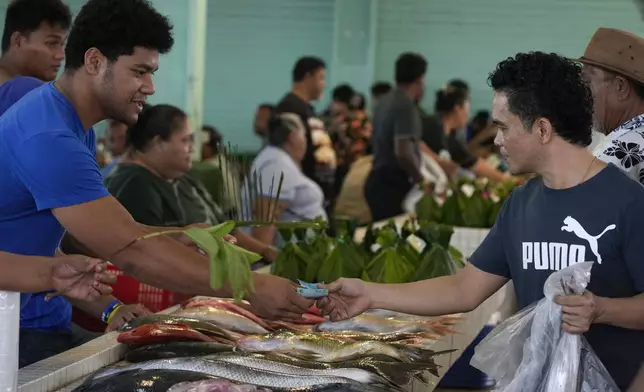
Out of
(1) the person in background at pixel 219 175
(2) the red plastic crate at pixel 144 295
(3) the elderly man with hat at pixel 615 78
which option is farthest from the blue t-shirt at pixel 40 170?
(3) the elderly man with hat at pixel 615 78

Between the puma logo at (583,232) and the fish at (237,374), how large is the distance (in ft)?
2.12

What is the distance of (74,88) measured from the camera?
2863 mm

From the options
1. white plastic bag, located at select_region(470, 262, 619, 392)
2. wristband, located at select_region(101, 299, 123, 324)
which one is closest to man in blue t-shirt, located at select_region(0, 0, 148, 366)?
wristband, located at select_region(101, 299, 123, 324)

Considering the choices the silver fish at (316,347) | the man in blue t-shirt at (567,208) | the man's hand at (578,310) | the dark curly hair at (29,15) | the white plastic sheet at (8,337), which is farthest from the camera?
the dark curly hair at (29,15)

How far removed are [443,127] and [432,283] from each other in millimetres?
7188

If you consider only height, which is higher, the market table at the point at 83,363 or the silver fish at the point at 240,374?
the silver fish at the point at 240,374

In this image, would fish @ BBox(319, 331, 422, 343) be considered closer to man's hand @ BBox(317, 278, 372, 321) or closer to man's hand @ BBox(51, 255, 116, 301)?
man's hand @ BBox(317, 278, 372, 321)

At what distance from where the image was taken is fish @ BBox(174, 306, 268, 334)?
3.30 m

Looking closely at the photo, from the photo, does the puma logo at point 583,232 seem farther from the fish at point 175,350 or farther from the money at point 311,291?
the fish at point 175,350

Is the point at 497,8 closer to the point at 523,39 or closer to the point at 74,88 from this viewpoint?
the point at 523,39

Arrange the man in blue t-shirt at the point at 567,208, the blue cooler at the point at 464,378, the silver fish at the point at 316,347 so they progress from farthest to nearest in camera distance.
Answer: the blue cooler at the point at 464,378 < the silver fish at the point at 316,347 < the man in blue t-shirt at the point at 567,208

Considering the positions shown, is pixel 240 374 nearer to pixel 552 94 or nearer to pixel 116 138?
pixel 552 94

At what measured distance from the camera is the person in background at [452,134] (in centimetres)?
941

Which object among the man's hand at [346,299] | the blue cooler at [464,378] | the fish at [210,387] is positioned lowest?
the blue cooler at [464,378]
